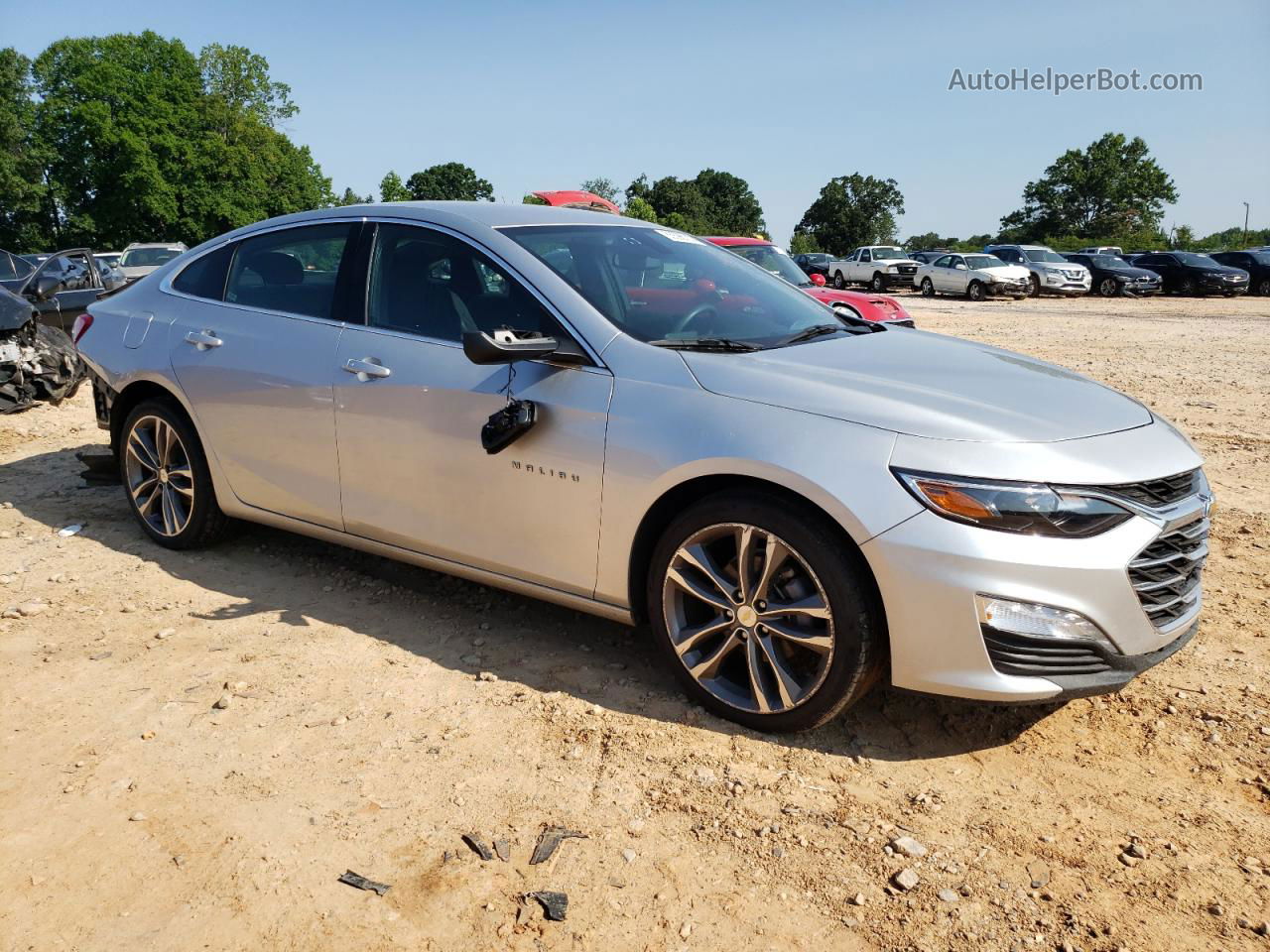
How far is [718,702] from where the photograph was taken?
131 inches

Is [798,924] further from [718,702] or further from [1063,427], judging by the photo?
[1063,427]

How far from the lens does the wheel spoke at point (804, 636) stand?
3.03 m

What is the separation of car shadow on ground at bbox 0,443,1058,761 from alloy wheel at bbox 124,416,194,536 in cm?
18

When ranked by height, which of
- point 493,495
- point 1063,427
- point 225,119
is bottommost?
point 493,495

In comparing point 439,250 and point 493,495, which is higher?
point 439,250

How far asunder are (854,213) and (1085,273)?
213 feet

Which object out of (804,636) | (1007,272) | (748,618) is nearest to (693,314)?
(748,618)

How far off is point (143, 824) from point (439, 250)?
2.28m

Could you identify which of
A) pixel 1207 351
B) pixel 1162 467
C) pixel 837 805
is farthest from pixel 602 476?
pixel 1207 351

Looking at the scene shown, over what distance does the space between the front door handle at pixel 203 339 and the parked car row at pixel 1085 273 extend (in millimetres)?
28343

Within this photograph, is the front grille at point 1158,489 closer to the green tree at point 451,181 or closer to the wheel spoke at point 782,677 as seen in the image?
the wheel spoke at point 782,677

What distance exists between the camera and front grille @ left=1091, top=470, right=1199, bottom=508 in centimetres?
290

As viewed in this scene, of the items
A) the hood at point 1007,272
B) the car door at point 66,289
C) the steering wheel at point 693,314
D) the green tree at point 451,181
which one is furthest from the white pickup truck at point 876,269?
the green tree at point 451,181

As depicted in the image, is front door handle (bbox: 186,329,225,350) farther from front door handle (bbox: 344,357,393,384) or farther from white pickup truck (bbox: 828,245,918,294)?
white pickup truck (bbox: 828,245,918,294)
